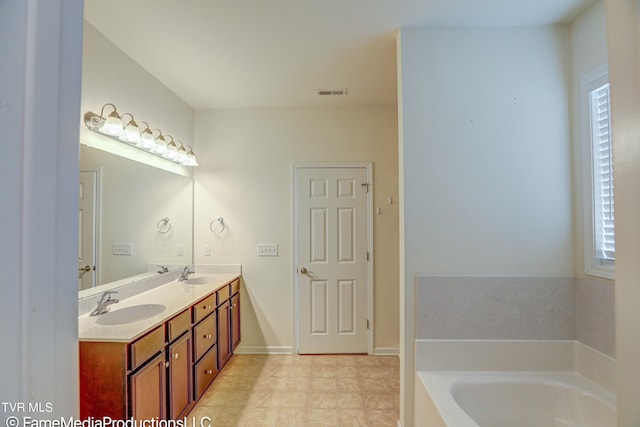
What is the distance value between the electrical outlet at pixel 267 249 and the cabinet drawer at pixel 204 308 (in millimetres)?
742

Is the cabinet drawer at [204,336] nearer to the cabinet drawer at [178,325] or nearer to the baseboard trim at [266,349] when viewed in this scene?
the cabinet drawer at [178,325]

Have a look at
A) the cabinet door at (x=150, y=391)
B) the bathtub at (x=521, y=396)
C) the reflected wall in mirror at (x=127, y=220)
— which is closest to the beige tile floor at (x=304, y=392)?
the cabinet door at (x=150, y=391)

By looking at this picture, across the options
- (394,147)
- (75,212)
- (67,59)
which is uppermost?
(394,147)

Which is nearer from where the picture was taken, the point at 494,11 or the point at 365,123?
the point at 494,11

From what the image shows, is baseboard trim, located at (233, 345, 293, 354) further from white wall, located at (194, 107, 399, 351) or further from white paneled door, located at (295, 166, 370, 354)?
white paneled door, located at (295, 166, 370, 354)

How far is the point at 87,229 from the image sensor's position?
1932mm

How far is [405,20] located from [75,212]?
1.99 metres

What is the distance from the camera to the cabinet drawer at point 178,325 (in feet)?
6.14

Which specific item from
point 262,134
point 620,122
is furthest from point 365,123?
point 620,122

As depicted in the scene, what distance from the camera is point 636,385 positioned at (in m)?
0.48

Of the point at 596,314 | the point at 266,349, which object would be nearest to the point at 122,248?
the point at 266,349

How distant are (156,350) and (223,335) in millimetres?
1044

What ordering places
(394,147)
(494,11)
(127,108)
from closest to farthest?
1. (494,11)
2. (127,108)
3. (394,147)

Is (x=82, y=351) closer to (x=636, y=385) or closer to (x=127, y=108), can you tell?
(x=127, y=108)
